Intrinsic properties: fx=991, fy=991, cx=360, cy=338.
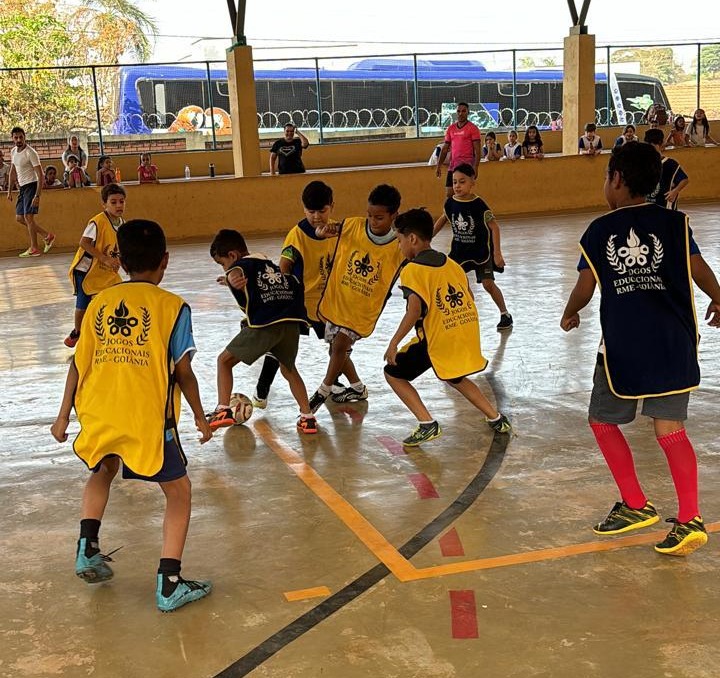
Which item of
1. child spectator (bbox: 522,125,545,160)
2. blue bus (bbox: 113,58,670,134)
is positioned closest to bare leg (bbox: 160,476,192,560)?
child spectator (bbox: 522,125,545,160)

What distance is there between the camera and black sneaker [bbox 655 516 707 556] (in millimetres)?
4023

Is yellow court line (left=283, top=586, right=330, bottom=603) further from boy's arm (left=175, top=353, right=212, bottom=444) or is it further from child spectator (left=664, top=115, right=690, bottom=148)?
child spectator (left=664, top=115, right=690, bottom=148)

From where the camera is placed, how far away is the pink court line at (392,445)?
5574 millimetres

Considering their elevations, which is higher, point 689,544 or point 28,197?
point 28,197

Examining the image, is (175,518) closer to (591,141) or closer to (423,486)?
(423,486)

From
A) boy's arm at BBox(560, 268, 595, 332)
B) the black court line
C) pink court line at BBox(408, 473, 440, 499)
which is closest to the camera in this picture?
the black court line

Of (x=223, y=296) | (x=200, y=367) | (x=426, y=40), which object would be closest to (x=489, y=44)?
(x=426, y=40)

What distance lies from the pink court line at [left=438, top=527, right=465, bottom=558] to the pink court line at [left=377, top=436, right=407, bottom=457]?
1.18 metres

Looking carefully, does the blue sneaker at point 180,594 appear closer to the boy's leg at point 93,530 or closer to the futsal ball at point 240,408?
the boy's leg at point 93,530

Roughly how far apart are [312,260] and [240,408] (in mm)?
1096

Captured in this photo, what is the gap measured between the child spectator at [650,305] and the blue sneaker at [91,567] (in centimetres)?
219

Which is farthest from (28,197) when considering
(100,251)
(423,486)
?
(423,486)

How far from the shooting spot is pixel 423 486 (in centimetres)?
501

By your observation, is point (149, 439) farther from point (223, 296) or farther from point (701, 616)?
point (223, 296)
